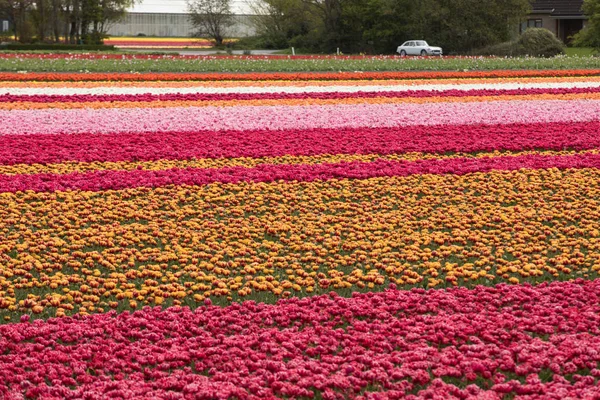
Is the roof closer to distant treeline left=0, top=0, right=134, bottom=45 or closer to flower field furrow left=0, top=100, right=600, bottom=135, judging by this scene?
distant treeline left=0, top=0, right=134, bottom=45

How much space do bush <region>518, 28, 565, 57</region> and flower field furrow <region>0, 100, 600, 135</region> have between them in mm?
22357

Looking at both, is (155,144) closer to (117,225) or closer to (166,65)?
(117,225)

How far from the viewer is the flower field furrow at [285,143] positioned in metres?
12.7

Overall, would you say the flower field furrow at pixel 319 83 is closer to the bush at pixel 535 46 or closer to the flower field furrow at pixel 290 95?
the flower field furrow at pixel 290 95

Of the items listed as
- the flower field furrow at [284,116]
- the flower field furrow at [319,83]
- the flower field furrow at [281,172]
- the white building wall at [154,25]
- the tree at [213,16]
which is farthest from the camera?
the white building wall at [154,25]

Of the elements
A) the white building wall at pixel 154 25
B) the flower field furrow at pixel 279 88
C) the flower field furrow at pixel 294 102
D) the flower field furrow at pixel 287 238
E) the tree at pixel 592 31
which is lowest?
the flower field furrow at pixel 287 238

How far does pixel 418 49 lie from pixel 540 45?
965 cm

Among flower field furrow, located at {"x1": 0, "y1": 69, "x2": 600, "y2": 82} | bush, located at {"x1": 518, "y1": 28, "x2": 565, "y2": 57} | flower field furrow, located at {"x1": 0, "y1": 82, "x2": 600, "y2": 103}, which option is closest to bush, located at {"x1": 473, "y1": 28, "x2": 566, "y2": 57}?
bush, located at {"x1": 518, "y1": 28, "x2": 565, "y2": 57}

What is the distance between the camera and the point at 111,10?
57.2m

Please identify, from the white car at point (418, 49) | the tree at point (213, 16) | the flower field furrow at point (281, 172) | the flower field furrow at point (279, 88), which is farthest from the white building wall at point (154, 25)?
the flower field furrow at point (281, 172)

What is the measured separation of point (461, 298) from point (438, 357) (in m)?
1.31

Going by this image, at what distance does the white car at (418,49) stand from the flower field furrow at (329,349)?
140 ft

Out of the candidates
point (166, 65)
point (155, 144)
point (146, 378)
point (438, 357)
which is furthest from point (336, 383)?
point (166, 65)

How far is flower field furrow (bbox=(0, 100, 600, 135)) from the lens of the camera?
1541 cm
